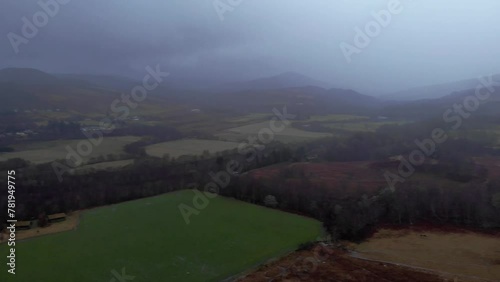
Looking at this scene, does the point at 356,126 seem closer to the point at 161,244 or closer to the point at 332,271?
the point at 332,271

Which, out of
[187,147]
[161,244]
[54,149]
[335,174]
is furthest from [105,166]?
[335,174]

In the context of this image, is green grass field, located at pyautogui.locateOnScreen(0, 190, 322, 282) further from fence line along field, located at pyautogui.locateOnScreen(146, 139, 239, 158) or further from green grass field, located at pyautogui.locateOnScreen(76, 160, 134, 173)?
fence line along field, located at pyautogui.locateOnScreen(146, 139, 239, 158)

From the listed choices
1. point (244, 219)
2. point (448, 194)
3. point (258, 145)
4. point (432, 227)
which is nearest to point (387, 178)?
point (448, 194)

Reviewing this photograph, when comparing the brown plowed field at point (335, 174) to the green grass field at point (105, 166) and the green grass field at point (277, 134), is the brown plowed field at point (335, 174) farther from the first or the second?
the green grass field at point (277, 134)

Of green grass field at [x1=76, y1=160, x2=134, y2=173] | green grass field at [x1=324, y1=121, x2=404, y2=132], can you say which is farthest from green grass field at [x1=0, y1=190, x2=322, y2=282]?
green grass field at [x1=324, y1=121, x2=404, y2=132]

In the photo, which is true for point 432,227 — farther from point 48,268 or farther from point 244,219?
point 48,268

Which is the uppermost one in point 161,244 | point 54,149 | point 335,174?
point 54,149

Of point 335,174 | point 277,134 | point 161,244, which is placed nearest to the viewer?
point 161,244
